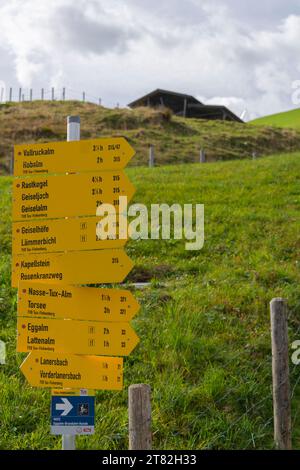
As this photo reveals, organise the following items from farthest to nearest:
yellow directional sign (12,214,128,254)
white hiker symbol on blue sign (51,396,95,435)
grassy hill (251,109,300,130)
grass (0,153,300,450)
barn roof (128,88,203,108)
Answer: grassy hill (251,109,300,130) < barn roof (128,88,203,108) < grass (0,153,300,450) < yellow directional sign (12,214,128,254) < white hiker symbol on blue sign (51,396,95,435)

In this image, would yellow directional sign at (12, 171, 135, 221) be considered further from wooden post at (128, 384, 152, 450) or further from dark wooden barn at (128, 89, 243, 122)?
dark wooden barn at (128, 89, 243, 122)

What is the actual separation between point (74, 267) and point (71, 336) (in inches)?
17.4

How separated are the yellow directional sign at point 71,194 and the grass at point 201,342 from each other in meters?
2.07

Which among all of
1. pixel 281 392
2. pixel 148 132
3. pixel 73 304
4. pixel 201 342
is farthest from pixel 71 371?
pixel 148 132

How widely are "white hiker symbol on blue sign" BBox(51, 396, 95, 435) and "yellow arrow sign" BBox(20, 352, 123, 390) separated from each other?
9cm

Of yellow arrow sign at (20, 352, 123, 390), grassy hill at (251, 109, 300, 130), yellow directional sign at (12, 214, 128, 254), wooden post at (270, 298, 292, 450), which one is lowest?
wooden post at (270, 298, 292, 450)

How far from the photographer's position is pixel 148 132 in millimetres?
39438

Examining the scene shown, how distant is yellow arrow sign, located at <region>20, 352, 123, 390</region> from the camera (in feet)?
13.0

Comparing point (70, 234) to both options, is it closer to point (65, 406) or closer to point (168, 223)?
point (65, 406)

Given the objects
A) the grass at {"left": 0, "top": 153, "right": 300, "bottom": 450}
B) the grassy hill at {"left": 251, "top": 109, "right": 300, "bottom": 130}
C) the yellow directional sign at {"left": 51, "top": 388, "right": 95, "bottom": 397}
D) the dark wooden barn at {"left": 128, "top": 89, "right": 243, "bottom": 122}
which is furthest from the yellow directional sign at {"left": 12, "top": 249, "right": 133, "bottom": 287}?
the grassy hill at {"left": 251, "top": 109, "right": 300, "bottom": 130}

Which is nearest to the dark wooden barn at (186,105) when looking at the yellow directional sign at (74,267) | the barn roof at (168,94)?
the barn roof at (168,94)

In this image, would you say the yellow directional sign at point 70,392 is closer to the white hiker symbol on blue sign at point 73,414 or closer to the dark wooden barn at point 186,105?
the white hiker symbol on blue sign at point 73,414

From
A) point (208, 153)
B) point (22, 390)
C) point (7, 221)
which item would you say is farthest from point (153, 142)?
point (22, 390)
